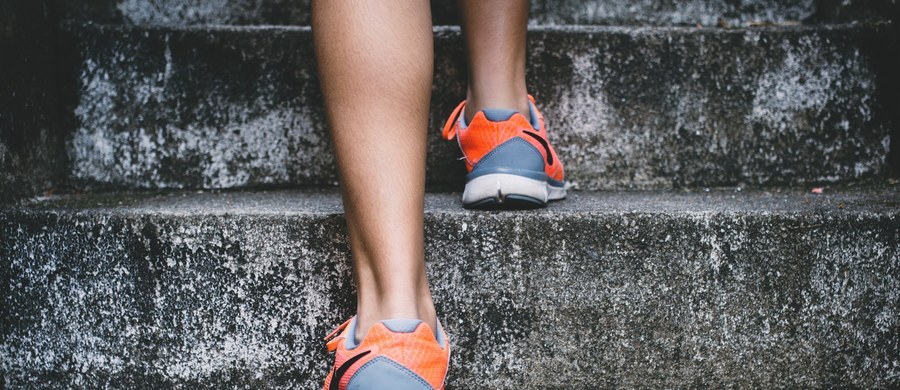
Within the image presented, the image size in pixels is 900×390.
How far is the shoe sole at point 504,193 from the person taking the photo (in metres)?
0.87

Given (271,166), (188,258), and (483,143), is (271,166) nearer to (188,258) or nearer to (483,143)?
(188,258)

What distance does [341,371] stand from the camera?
0.68 meters

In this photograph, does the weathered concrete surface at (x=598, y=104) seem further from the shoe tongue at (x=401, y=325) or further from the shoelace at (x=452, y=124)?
the shoe tongue at (x=401, y=325)

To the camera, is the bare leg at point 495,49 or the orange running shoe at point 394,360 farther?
the bare leg at point 495,49

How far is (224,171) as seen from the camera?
1.08 m

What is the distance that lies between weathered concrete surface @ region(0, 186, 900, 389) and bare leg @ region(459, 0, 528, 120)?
201 millimetres

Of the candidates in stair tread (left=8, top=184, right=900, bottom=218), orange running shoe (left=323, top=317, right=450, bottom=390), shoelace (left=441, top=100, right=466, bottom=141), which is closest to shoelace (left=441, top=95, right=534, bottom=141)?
shoelace (left=441, top=100, right=466, bottom=141)

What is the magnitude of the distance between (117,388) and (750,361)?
2.93ft

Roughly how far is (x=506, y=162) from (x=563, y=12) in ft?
2.22

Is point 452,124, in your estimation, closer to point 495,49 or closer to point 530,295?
point 495,49

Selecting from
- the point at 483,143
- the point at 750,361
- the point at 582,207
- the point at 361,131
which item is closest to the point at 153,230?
the point at 361,131

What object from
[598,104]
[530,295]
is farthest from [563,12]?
[530,295]

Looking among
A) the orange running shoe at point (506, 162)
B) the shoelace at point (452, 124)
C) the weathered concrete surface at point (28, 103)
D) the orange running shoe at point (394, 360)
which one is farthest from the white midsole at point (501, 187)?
the weathered concrete surface at point (28, 103)

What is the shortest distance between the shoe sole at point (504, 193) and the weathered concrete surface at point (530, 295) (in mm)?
29
